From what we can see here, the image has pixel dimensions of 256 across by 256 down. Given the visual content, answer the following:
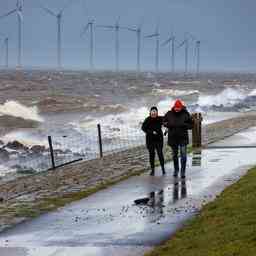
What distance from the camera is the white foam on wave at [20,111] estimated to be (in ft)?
173

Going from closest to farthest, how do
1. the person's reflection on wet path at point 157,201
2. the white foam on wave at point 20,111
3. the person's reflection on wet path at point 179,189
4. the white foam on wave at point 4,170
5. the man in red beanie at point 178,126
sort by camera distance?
the person's reflection on wet path at point 157,201 → the person's reflection on wet path at point 179,189 → the man in red beanie at point 178,126 → the white foam on wave at point 4,170 → the white foam on wave at point 20,111

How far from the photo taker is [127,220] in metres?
12.1

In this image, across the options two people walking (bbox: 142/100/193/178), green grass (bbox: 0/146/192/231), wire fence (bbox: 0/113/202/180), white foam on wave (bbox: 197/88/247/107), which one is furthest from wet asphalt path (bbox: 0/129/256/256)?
white foam on wave (bbox: 197/88/247/107)

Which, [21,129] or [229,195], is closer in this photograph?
[229,195]

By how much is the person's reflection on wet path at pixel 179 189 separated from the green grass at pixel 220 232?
1.37m

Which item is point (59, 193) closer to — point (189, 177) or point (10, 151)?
point (189, 177)

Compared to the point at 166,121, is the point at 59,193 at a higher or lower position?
lower

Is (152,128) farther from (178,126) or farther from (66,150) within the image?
(66,150)

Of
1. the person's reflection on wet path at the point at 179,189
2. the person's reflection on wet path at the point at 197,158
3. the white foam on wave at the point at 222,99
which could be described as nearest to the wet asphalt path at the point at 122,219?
the person's reflection on wet path at the point at 179,189

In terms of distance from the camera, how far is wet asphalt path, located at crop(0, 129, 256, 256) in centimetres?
1039

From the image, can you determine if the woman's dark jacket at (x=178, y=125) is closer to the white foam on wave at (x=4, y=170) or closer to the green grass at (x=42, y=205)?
the green grass at (x=42, y=205)

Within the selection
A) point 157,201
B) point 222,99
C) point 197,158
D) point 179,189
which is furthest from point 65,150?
point 222,99

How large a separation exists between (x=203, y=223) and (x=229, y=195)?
229cm

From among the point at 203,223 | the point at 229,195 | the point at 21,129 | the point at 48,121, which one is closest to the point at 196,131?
the point at 229,195
